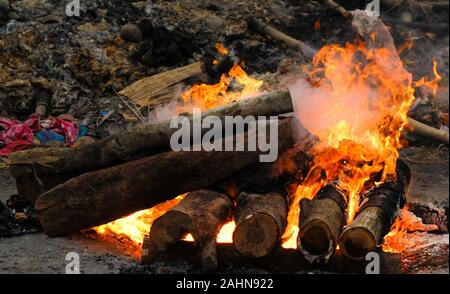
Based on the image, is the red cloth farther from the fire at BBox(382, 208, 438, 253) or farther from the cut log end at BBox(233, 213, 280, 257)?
the fire at BBox(382, 208, 438, 253)

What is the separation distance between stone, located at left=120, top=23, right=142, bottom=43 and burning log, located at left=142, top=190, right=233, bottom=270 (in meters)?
6.85

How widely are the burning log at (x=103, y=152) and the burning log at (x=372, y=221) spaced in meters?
1.29

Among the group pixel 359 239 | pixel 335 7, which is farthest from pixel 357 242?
pixel 335 7

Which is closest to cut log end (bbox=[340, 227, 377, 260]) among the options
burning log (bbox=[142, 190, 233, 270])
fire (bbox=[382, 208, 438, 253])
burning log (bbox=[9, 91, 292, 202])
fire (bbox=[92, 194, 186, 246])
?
fire (bbox=[382, 208, 438, 253])

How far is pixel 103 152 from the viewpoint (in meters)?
5.79

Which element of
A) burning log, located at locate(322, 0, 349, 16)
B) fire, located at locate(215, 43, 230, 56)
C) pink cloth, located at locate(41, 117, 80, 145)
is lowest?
pink cloth, located at locate(41, 117, 80, 145)

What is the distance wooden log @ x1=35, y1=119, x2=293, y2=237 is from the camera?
5.59 meters

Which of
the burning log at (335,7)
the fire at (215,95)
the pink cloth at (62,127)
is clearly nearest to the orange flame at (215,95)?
the fire at (215,95)

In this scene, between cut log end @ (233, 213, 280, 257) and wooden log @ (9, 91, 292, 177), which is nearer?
cut log end @ (233, 213, 280, 257)

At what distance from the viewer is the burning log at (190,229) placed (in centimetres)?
501

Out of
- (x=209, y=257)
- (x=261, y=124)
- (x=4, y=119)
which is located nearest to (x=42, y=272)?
(x=209, y=257)

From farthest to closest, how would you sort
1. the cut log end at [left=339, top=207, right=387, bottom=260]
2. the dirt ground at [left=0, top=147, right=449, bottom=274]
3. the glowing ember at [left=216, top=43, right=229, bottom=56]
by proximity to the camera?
1. the glowing ember at [left=216, top=43, right=229, bottom=56]
2. the dirt ground at [left=0, top=147, right=449, bottom=274]
3. the cut log end at [left=339, top=207, right=387, bottom=260]

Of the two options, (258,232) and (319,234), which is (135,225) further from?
(319,234)

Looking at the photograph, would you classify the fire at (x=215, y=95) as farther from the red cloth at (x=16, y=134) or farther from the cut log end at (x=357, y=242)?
the cut log end at (x=357, y=242)
